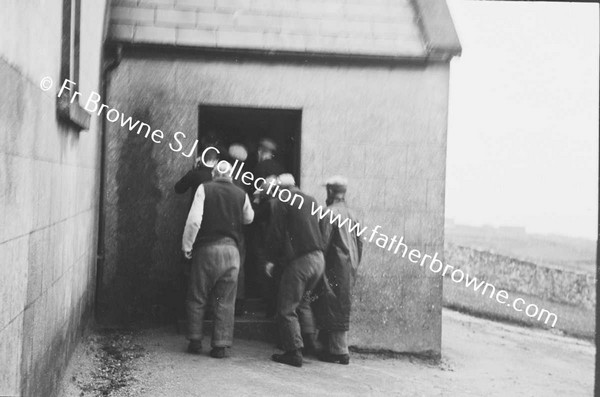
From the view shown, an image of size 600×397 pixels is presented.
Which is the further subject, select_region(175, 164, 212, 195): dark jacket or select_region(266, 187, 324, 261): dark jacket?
select_region(175, 164, 212, 195): dark jacket

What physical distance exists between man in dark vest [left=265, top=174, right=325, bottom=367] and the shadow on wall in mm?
1475

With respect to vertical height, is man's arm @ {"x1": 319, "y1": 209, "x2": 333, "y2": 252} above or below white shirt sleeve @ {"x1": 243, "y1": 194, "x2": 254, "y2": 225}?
below

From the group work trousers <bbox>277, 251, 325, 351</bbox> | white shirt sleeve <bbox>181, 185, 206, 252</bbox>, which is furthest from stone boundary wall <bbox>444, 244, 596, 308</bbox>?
white shirt sleeve <bbox>181, 185, 206, 252</bbox>

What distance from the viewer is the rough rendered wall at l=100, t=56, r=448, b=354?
7551 millimetres

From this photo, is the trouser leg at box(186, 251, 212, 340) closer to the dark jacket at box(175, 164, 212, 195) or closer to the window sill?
the dark jacket at box(175, 164, 212, 195)

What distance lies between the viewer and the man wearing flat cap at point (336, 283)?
23.6 ft

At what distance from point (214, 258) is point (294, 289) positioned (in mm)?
838

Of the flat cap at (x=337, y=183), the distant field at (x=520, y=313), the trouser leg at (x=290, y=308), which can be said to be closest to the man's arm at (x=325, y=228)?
the flat cap at (x=337, y=183)

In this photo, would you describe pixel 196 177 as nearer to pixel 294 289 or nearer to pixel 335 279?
pixel 294 289

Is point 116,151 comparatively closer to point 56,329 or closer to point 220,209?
point 220,209

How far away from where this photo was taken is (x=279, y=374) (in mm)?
6426

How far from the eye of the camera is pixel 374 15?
787 centimetres

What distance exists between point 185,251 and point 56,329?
2.05m

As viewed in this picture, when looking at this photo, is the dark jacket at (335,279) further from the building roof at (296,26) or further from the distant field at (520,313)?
the distant field at (520,313)
